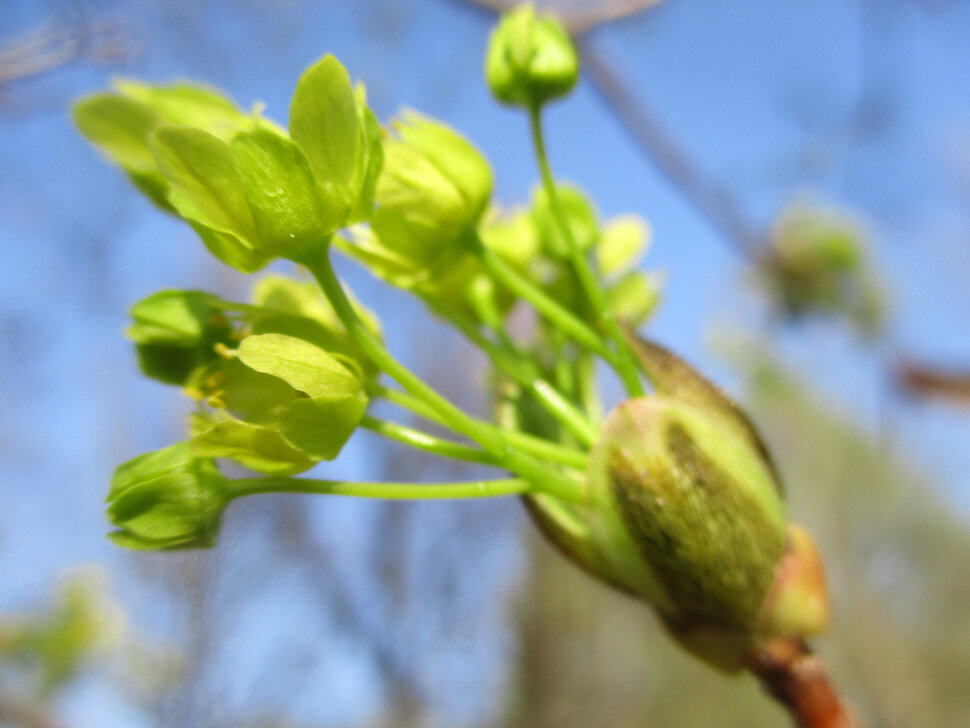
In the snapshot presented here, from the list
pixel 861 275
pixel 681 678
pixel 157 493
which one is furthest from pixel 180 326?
pixel 681 678

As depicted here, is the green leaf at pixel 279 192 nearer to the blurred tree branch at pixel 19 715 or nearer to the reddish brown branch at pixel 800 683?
the reddish brown branch at pixel 800 683

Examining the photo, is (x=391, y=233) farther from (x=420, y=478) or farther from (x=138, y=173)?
(x=420, y=478)

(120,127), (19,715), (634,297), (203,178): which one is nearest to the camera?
(203,178)

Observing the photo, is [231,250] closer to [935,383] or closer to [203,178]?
[203,178]

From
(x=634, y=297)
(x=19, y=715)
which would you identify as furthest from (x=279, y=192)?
(x=19, y=715)

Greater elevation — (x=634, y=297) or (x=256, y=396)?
(x=256, y=396)

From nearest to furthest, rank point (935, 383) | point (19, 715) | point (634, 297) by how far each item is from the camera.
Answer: point (634, 297)
point (19, 715)
point (935, 383)

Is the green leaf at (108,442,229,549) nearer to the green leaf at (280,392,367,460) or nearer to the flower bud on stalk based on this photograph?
the green leaf at (280,392,367,460)

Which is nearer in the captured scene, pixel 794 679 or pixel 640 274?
pixel 794 679
